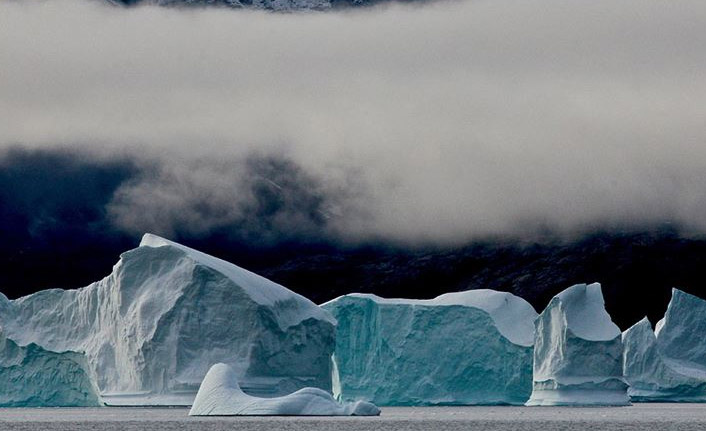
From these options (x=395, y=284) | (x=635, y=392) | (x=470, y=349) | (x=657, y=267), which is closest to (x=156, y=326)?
(x=470, y=349)

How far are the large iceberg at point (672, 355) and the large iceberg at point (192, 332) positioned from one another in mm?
18578

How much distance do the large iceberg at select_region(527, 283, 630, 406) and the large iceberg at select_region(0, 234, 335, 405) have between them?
29.7ft

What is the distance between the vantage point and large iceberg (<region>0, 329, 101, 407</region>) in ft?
151

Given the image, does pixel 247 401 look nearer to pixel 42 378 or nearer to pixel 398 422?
pixel 398 422

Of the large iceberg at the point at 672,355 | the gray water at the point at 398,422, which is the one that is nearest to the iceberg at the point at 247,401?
the gray water at the point at 398,422

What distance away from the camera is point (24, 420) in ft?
147

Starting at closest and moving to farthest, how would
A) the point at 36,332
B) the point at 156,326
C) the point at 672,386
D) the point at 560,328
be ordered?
the point at 156,326 → the point at 36,332 → the point at 560,328 → the point at 672,386

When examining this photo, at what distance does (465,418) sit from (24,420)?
44.7 feet

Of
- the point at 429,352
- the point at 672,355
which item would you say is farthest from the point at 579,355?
the point at 672,355

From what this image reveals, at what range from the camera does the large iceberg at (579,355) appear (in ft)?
161

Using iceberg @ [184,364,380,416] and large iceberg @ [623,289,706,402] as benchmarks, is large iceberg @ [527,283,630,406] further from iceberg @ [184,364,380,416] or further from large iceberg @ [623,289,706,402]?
iceberg @ [184,364,380,416]

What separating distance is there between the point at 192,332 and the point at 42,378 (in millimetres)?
6604

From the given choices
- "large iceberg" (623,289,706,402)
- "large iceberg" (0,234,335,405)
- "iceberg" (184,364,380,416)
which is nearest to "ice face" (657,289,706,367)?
"large iceberg" (623,289,706,402)

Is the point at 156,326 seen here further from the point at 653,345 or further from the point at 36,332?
the point at 653,345
